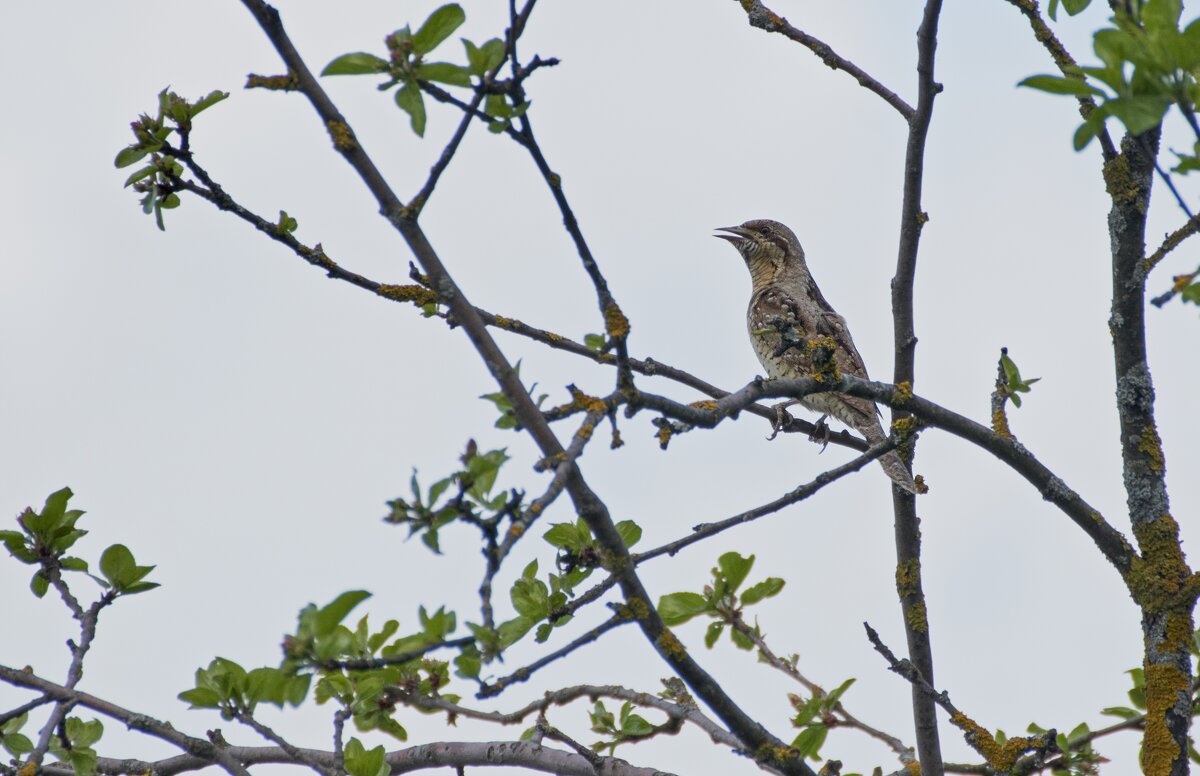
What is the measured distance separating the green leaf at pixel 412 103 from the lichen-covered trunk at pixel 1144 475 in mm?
2659

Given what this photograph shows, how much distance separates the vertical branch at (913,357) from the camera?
4191 mm

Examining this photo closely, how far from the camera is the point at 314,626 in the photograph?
83.4 inches

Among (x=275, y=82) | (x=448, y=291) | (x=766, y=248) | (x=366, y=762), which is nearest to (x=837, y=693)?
(x=366, y=762)

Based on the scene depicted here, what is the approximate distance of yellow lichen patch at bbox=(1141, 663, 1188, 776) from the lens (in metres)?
3.73

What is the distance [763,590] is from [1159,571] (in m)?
1.39

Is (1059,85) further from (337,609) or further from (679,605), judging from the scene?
(679,605)

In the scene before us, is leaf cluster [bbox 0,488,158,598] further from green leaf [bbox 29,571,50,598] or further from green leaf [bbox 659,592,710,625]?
green leaf [bbox 659,592,710,625]

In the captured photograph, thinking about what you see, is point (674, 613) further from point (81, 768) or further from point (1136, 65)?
point (1136, 65)

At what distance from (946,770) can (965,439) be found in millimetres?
1190

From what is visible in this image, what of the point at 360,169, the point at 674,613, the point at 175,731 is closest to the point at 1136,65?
the point at 360,169

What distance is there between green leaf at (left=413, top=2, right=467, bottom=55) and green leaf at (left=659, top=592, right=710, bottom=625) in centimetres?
169

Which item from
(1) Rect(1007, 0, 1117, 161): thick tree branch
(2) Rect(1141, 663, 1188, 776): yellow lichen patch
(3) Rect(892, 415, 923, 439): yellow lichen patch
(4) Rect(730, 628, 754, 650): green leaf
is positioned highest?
(1) Rect(1007, 0, 1117, 161): thick tree branch

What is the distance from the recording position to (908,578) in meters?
4.57

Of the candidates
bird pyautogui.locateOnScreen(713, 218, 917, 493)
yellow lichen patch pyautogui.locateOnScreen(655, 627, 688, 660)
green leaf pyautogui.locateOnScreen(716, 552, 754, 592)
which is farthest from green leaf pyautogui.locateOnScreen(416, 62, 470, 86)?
bird pyautogui.locateOnScreen(713, 218, 917, 493)
